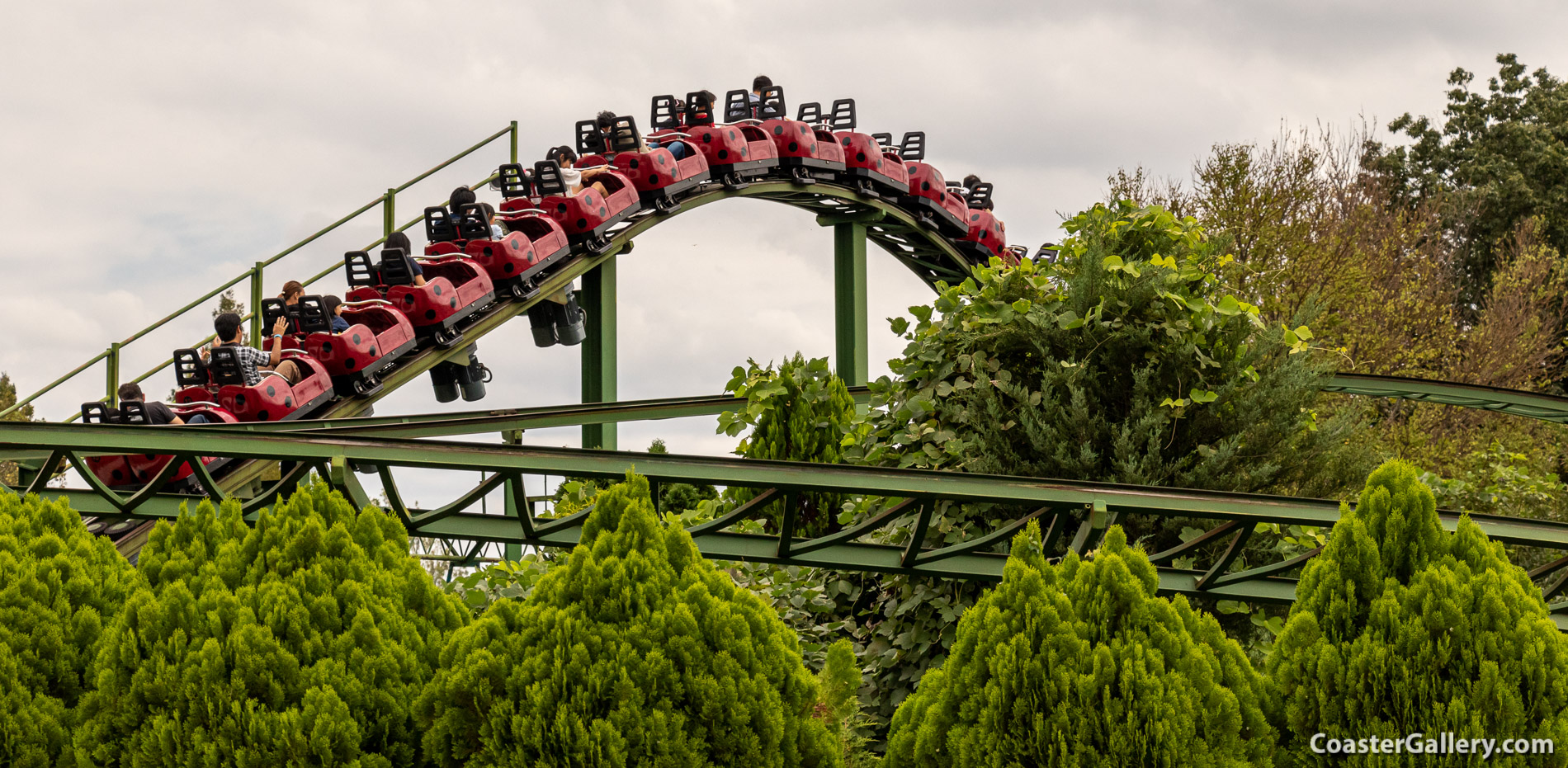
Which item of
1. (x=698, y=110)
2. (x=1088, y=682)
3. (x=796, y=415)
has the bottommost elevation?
(x=1088, y=682)

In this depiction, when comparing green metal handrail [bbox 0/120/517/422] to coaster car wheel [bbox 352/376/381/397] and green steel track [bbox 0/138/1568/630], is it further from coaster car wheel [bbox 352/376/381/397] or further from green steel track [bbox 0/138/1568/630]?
green steel track [bbox 0/138/1568/630]

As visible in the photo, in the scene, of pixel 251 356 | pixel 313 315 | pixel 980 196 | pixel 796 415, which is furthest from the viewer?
pixel 980 196

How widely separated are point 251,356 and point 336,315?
130 cm

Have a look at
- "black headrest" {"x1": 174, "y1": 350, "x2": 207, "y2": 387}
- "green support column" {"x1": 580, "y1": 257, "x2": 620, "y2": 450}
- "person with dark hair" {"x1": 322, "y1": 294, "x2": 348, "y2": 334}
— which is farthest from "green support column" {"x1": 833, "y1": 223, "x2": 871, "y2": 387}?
"black headrest" {"x1": 174, "y1": 350, "x2": 207, "y2": 387}

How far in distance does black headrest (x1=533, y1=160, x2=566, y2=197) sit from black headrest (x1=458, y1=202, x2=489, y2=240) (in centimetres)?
99

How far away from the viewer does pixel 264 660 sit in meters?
3.84

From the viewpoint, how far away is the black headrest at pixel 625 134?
51.2 ft

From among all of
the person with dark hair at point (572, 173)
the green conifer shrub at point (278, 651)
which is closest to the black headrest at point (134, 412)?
the person with dark hair at point (572, 173)

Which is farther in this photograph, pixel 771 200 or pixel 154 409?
pixel 771 200

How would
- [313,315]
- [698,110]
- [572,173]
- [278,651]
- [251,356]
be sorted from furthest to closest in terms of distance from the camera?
[698,110], [572,173], [313,315], [251,356], [278,651]

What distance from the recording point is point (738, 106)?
648 inches

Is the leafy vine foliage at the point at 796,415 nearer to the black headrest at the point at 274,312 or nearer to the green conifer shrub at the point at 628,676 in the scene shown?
the green conifer shrub at the point at 628,676

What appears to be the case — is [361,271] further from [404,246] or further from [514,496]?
[514,496]

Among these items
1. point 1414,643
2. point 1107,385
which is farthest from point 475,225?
point 1414,643
